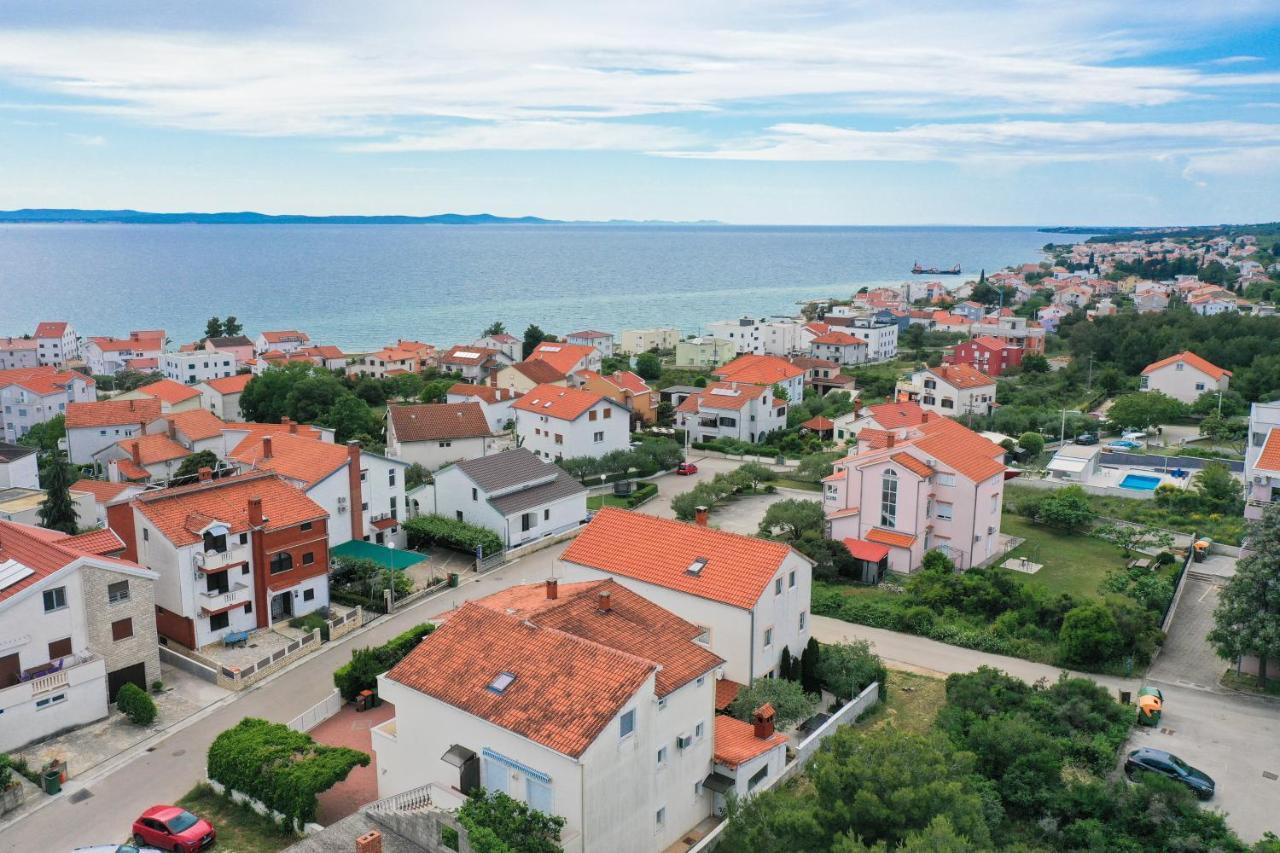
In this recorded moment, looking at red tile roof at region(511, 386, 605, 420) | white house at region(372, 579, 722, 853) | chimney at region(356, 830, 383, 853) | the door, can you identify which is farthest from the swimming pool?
the door

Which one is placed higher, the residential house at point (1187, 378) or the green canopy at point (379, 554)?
the residential house at point (1187, 378)

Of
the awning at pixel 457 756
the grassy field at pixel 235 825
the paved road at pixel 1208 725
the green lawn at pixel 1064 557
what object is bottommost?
the grassy field at pixel 235 825

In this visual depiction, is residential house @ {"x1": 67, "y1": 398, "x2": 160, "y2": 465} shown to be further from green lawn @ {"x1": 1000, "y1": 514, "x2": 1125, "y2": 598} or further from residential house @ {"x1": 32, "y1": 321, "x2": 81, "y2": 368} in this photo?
residential house @ {"x1": 32, "y1": 321, "x2": 81, "y2": 368}

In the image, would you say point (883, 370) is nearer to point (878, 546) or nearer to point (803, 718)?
point (878, 546)

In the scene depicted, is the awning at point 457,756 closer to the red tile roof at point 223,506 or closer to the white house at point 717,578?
the white house at point 717,578

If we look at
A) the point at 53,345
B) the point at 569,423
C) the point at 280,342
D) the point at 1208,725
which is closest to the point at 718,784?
the point at 1208,725

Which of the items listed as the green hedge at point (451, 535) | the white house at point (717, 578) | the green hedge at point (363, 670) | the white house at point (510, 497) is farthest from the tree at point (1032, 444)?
the green hedge at point (363, 670)

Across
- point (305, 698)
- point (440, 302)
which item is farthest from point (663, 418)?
point (440, 302)
